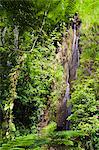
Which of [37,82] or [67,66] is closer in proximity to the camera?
[37,82]

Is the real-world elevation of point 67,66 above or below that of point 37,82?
above

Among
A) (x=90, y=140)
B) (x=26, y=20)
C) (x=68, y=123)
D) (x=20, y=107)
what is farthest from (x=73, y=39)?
(x=26, y=20)

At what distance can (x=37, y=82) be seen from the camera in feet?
18.6

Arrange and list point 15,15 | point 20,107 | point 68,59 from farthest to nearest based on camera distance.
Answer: point 68,59 → point 20,107 → point 15,15

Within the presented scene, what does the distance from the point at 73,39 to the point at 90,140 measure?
11.1ft

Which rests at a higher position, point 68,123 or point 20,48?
point 20,48

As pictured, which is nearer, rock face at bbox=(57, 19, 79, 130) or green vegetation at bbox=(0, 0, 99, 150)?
green vegetation at bbox=(0, 0, 99, 150)

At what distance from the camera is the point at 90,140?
298 inches

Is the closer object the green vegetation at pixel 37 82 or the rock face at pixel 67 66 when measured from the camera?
the green vegetation at pixel 37 82

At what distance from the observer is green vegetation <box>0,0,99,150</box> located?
3033 mm

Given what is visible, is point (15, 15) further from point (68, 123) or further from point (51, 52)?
point (68, 123)

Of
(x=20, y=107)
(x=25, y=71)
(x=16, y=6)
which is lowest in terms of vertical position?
(x=20, y=107)

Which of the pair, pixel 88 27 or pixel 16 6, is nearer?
pixel 16 6

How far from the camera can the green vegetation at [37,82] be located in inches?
119
